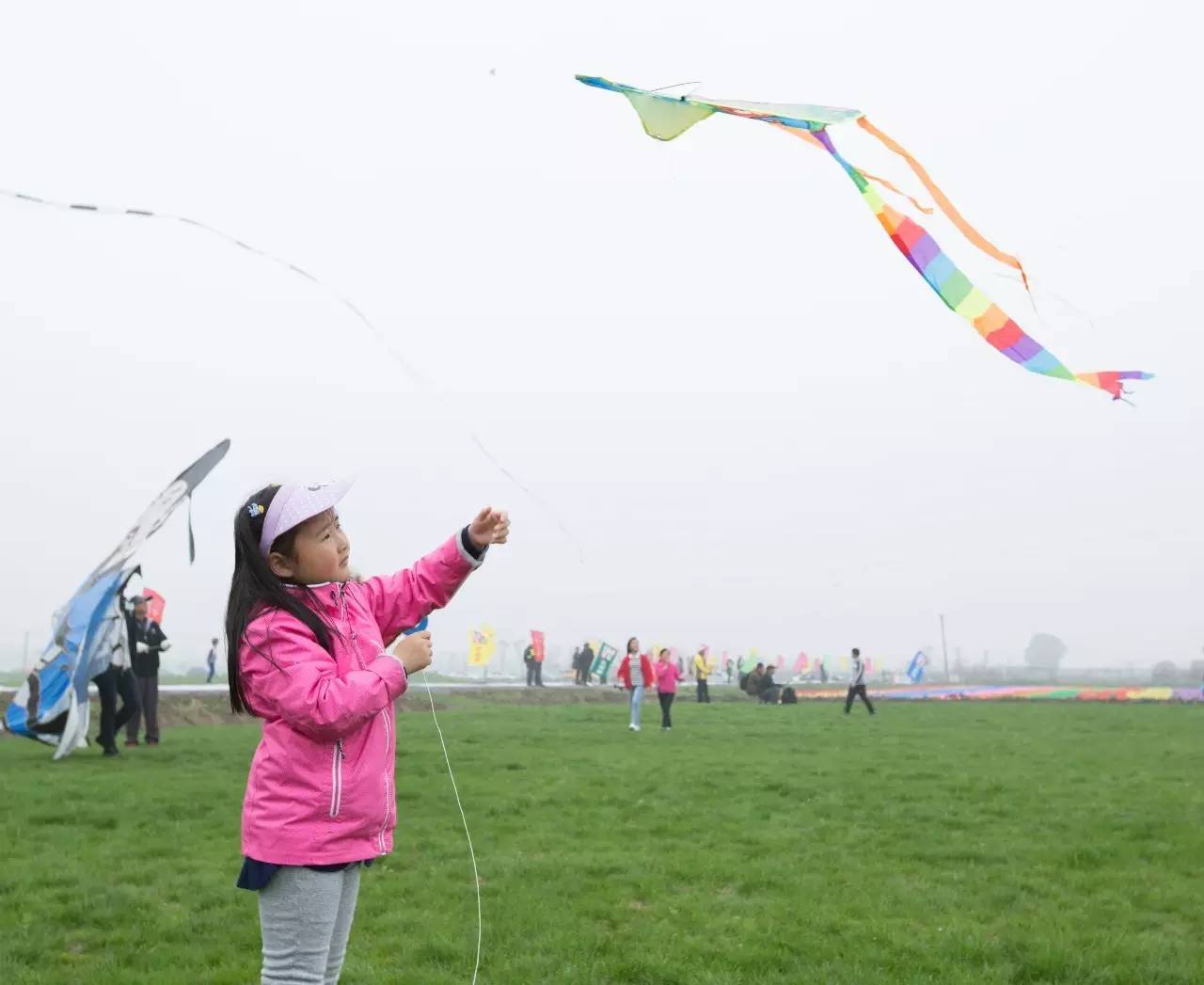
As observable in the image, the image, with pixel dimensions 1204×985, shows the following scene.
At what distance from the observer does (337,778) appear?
9.95ft

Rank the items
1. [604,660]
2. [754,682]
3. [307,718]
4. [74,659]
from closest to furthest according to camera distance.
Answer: [307,718] → [74,659] → [754,682] → [604,660]

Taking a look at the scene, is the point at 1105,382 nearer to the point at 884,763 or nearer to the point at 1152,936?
the point at 1152,936

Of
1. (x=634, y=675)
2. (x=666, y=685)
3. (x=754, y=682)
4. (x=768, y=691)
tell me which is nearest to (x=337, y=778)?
(x=634, y=675)

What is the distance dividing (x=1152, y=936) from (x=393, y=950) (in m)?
3.92

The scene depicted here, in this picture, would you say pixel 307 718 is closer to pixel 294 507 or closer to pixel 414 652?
pixel 414 652

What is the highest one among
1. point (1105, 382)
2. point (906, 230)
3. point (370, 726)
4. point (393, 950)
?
point (906, 230)

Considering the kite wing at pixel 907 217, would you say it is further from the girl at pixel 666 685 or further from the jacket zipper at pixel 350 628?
the girl at pixel 666 685

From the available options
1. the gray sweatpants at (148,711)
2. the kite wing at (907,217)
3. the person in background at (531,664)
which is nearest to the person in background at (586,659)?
the person in background at (531,664)

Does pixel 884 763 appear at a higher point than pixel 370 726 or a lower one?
lower

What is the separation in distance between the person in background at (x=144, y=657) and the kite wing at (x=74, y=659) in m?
0.67

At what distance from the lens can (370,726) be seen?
3168 mm

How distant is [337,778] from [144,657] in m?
12.4

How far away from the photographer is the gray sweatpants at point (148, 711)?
14286 millimetres

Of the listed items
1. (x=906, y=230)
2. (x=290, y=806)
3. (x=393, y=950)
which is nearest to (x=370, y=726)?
(x=290, y=806)
